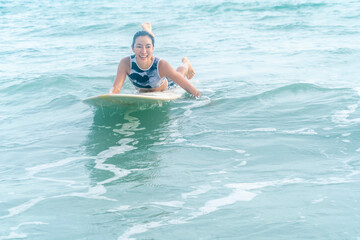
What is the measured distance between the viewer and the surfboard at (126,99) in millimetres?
6355

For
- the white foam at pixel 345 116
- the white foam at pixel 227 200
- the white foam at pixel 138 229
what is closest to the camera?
the white foam at pixel 138 229

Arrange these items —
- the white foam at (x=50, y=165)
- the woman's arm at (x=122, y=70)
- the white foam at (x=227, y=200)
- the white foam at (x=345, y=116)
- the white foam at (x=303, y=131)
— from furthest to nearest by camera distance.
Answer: the woman's arm at (x=122, y=70) < the white foam at (x=345, y=116) < the white foam at (x=303, y=131) < the white foam at (x=50, y=165) < the white foam at (x=227, y=200)

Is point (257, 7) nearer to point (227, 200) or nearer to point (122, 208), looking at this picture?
point (227, 200)

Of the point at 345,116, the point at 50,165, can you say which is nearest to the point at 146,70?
the point at 50,165

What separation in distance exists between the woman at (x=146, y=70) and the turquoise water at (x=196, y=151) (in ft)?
1.38

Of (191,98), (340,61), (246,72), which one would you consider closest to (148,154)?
(191,98)

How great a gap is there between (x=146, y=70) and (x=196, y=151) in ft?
7.90

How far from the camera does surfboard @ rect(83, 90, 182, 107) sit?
250 inches

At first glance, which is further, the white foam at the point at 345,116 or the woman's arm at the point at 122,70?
the woman's arm at the point at 122,70

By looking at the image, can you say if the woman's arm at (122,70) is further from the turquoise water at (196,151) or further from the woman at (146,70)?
the turquoise water at (196,151)

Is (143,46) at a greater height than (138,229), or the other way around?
(143,46)

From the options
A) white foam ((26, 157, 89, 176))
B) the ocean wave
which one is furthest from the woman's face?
the ocean wave

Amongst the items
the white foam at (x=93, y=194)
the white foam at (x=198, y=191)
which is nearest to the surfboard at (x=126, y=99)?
the white foam at (x=93, y=194)

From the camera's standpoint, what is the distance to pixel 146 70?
7023mm
